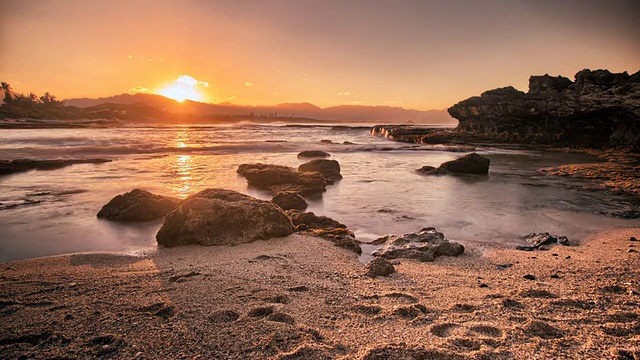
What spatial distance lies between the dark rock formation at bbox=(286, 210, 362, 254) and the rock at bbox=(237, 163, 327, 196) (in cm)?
335

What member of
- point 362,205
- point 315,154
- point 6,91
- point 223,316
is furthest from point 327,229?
point 6,91

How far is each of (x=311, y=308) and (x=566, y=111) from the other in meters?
29.0

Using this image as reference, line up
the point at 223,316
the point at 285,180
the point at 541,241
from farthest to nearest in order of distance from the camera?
the point at 285,180 → the point at 541,241 → the point at 223,316

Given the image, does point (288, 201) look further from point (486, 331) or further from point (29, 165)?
point (29, 165)

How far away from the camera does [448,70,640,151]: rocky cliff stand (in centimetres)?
2155

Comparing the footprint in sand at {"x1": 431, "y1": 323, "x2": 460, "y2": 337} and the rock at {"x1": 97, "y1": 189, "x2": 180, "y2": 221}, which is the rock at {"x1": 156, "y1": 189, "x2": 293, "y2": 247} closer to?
the rock at {"x1": 97, "y1": 189, "x2": 180, "y2": 221}

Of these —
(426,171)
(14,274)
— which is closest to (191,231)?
(14,274)

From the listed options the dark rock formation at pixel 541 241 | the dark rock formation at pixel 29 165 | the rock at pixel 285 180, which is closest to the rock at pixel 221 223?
the dark rock formation at pixel 541 241

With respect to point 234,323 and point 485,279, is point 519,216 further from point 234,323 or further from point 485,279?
point 234,323

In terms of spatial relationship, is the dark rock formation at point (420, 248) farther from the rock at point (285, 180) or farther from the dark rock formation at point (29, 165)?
the dark rock formation at point (29, 165)

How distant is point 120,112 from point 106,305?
108 metres

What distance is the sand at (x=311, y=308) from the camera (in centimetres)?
259

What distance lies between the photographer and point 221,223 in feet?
18.6

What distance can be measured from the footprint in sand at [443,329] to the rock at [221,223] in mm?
3321
